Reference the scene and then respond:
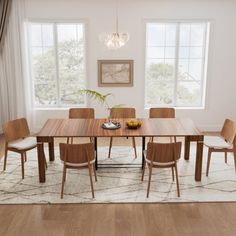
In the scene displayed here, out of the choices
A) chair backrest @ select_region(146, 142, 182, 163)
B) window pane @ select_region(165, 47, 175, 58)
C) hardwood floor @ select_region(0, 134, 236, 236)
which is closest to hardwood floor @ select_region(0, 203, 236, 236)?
hardwood floor @ select_region(0, 134, 236, 236)

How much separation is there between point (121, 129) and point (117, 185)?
80 cm

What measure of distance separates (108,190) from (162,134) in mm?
1051

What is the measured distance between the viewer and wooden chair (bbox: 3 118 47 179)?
432cm

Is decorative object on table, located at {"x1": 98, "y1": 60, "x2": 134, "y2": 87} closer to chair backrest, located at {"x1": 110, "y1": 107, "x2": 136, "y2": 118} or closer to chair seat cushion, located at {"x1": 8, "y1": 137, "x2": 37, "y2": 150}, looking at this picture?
chair backrest, located at {"x1": 110, "y1": 107, "x2": 136, "y2": 118}

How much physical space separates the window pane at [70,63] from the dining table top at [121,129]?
194cm

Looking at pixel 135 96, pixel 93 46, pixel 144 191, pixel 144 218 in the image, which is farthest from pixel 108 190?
pixel 93 46

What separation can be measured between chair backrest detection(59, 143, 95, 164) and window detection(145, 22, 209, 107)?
327 centimetres

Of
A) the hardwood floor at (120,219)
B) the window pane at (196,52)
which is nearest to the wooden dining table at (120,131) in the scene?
the hardwood floor at (120,219)

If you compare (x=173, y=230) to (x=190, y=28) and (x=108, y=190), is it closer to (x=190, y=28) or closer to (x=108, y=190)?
(x=108, y=190)

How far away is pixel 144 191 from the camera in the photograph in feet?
13.1

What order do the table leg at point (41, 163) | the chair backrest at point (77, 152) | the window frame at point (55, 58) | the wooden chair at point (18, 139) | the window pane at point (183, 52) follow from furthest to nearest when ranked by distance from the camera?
the window pane at point (183, 52), the window frame at point (55, 58), the wooden chair at point (18, 139), the table leg at point (41, 163), the chair backrest at point (77, 152)

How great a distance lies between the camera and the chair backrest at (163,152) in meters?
3.65

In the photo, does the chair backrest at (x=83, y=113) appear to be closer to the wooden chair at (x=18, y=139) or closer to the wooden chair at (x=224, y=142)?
the wooden chair at (x=18, y=139)

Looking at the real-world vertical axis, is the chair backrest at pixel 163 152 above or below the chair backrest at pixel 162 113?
below
